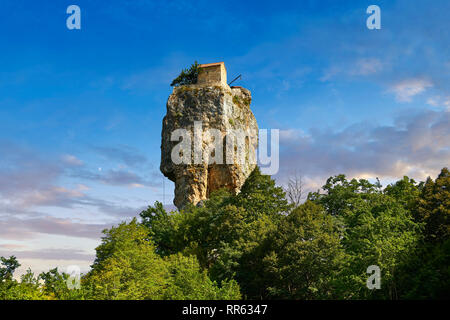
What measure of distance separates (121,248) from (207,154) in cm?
2139

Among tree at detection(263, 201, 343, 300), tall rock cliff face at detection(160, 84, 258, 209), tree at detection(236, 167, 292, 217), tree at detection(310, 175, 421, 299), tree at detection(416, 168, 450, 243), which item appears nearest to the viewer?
tree at detection(310, 175, 421, 299)

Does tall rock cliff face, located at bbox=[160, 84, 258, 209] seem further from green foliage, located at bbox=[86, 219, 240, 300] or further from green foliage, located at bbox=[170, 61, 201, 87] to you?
green foliage, located at bbox=[86, 219, 240, 300]

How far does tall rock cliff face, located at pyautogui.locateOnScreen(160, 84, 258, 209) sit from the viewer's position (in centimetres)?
4678

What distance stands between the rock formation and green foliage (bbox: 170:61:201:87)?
3132mm

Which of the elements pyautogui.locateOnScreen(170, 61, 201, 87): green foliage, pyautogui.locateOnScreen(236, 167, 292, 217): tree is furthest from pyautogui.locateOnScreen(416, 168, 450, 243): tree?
pyautogui.locateOnScreen(170, 61, 201, 87): green foliage

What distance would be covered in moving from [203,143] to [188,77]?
11.6 m

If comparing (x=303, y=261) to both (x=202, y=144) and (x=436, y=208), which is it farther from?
(x=202, y=144)
